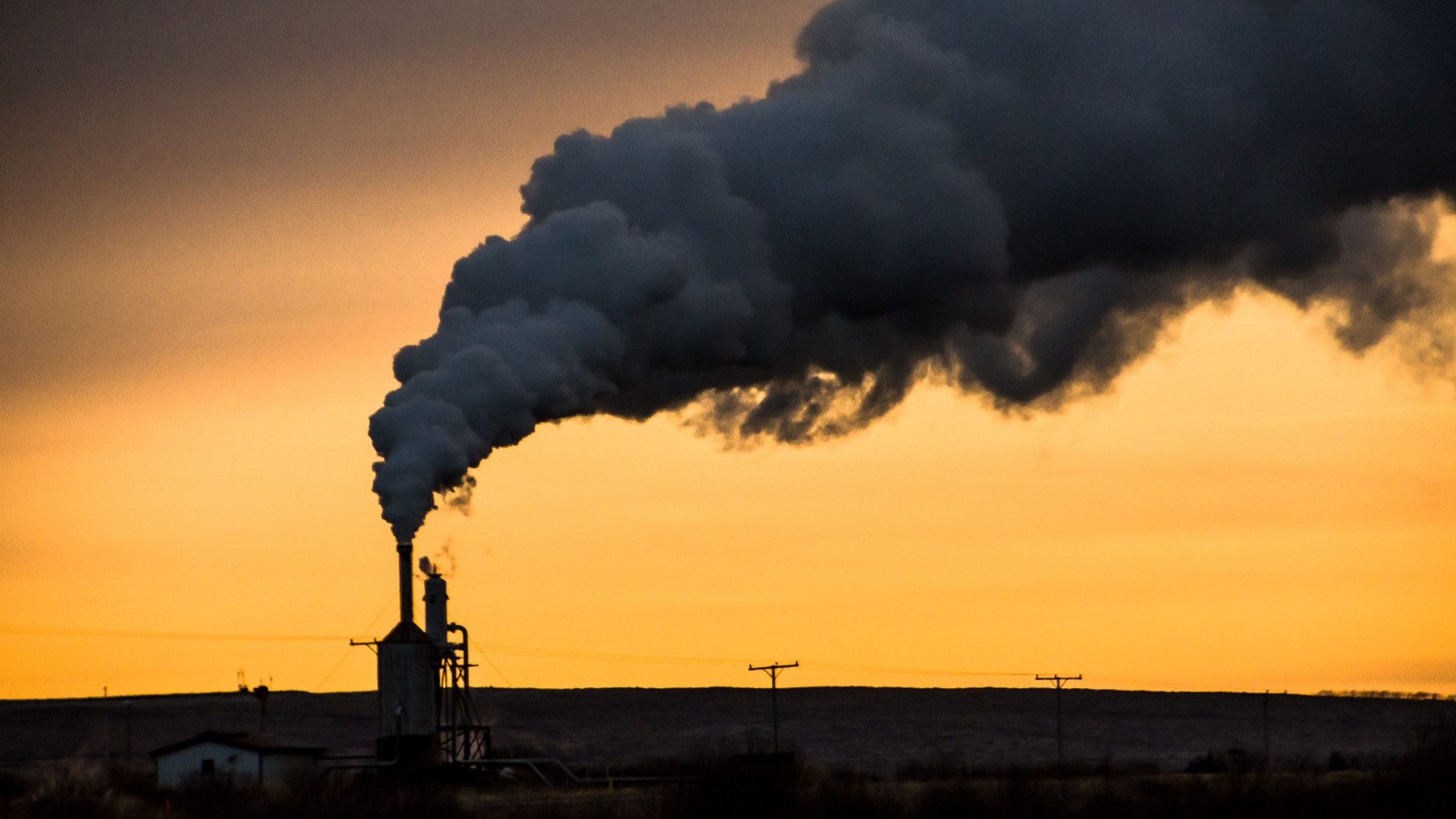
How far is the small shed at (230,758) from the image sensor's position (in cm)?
6262

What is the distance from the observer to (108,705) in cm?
13450

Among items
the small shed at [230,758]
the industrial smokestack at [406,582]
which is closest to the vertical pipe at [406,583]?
the industrial smokestack at [406,582]

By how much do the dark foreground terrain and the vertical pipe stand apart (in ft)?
13.5

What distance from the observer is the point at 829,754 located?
107438 millimetres

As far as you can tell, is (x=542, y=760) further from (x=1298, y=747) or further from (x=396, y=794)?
(x=1298, y=747)

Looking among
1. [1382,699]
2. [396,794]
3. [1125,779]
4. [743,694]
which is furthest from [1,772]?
[1382,699]

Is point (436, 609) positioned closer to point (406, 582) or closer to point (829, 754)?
point (406, 582)

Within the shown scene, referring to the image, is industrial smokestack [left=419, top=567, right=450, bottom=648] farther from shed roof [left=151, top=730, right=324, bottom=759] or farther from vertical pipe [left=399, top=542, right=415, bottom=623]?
shed roof [left=151, top=730, right=324, bottom=759]

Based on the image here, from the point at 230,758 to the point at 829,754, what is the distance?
48.9 metres

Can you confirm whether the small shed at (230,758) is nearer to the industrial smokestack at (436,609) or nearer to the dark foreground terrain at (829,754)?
the dark foreground terrain at (829,754)

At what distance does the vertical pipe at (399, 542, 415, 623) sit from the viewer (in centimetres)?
5007

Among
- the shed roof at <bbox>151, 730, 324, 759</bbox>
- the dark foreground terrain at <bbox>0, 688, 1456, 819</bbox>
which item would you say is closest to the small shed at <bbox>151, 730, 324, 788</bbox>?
the shed roof at <bbox>151, 730, 324, 759</bbox>

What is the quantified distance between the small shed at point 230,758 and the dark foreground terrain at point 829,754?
7.28 ft

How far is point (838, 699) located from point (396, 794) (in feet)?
331
